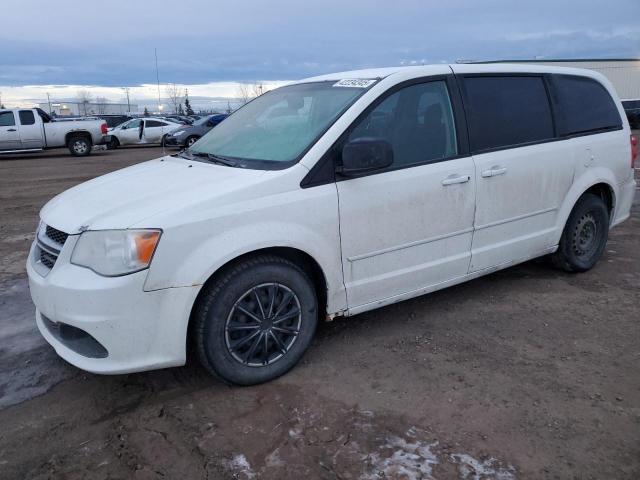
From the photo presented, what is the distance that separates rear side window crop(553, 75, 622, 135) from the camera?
466 cm

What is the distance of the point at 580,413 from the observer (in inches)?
114

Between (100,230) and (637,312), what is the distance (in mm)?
3935

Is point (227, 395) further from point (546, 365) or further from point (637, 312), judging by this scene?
point (637, 312)

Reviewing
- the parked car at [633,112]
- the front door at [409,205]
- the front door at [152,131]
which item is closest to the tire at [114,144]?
the front door at [152,131]

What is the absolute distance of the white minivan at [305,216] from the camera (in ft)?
9.33

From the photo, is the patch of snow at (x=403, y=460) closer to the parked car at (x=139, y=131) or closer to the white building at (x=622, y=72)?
the parked car at (x=139, y=131)

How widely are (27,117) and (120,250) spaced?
18963 mm

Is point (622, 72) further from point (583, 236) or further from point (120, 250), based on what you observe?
point (120, 250)

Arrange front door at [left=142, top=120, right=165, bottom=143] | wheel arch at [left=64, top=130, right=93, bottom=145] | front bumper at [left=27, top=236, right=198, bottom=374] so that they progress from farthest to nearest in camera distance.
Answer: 1. front door at [left=142, top=120, right=165, bottom=143]
2. wheel arch at [left=64, top=130, right=93, bottom=145]
3. front bumper at [left=27, top=236, right=198, bottom=374]

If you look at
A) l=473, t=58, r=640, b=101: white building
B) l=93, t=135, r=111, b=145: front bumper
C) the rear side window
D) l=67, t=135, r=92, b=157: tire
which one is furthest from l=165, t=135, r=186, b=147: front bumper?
l=473, t=58, r=640, b=101: white building

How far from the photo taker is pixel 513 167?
13.6ft

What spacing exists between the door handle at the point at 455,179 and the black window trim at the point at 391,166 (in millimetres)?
132

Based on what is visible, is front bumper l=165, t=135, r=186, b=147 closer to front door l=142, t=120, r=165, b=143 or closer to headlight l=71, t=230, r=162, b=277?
front door l=142, t=120, r=165, b=143

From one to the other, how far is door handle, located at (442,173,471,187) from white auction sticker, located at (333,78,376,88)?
2.76 ft
